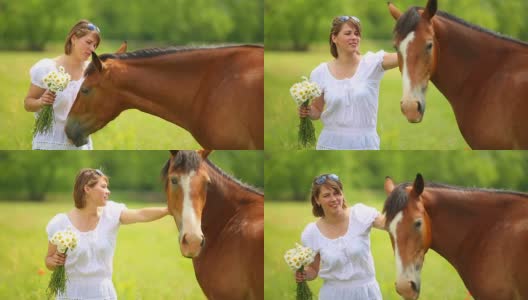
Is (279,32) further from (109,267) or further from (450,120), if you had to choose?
(109,267)

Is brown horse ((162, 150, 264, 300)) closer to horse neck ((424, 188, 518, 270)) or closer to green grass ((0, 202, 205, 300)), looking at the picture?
green grass ((0, 202, 205, 300))

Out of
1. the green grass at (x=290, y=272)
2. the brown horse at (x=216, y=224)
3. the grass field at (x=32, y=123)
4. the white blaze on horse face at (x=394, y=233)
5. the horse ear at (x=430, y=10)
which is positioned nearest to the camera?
the white blaze on horse face at (x=394, y=233)

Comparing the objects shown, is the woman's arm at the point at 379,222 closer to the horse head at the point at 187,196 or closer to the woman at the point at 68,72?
the horse head at the point at 187,196

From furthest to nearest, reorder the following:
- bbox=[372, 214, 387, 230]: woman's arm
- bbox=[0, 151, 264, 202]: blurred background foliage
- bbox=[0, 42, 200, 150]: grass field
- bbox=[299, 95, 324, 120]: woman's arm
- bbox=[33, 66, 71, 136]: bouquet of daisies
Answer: bbox=[0, 151, 264, 202]: blurred background foliage
bbox=[0, 42, 200, 150]: grass field
bbox=[299, 95, 324, 120]: woman's arm
bbox=[33, 66, 71, 136]: bouquet of daisies
bbox=[372, 214, 387, 230]: woman's arm

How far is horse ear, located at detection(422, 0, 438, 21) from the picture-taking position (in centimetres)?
455

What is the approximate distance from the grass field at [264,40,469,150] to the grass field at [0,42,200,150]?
73 centimetres

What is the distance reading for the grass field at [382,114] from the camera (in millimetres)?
5559

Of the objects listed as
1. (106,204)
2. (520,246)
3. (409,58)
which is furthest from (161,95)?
(520,246)

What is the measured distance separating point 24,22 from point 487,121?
3.40m

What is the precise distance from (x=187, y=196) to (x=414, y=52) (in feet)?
4.86

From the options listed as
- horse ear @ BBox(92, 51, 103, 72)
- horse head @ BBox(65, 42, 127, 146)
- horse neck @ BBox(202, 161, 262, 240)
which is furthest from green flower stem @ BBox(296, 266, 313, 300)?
horse ear @ BBox(92, 51, 103, 72)

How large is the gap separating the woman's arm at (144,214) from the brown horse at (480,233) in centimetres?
131

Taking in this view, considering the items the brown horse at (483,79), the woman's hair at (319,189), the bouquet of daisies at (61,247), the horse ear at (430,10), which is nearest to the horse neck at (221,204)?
the woman's hair at (319,189)

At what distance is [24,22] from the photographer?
6.06 m
